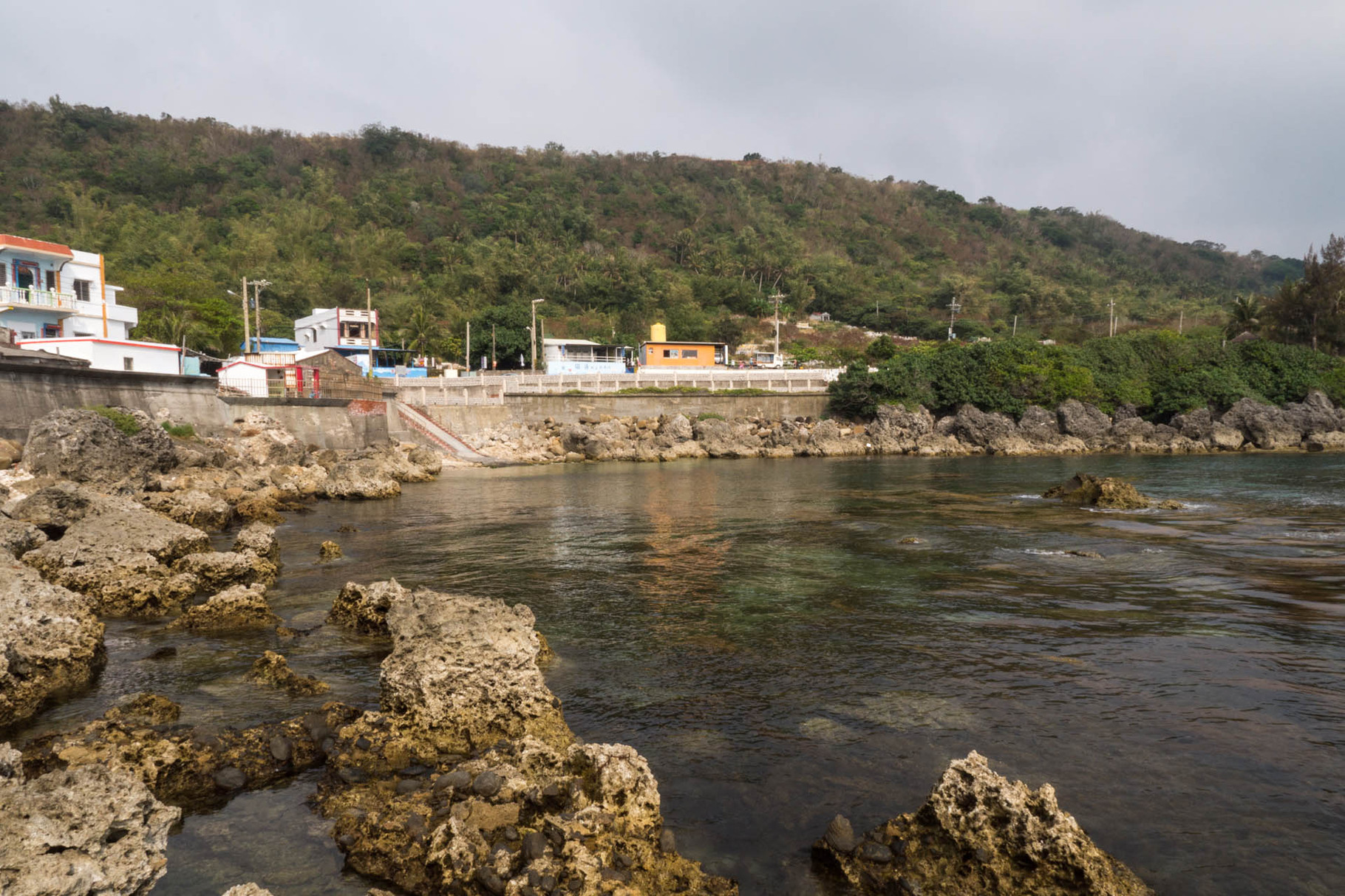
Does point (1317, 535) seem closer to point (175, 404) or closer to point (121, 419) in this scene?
point (121, 419)

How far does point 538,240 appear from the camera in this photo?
12000 centimetres

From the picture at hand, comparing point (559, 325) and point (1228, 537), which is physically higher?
point (559, 325)

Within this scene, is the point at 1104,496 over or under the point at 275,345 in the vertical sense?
under

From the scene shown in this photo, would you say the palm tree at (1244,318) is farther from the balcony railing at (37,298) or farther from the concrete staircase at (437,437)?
the balcony railing at (37,298)

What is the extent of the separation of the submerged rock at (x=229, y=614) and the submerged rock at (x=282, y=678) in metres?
2.52

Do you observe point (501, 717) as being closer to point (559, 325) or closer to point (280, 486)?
point (280, 486)

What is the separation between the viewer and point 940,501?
27094 mm

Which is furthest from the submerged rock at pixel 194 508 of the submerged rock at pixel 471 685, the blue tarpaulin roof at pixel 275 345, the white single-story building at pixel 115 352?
the blue tarpaulin roof at pixel 275 345

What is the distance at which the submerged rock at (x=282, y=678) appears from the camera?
29.5 feet

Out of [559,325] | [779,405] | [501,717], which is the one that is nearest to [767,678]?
[501,717]

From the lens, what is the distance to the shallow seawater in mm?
6234

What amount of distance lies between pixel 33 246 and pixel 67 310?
11.0 feet

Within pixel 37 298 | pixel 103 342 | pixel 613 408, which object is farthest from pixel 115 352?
pixel 613 408

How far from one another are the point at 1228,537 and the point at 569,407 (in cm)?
3946
